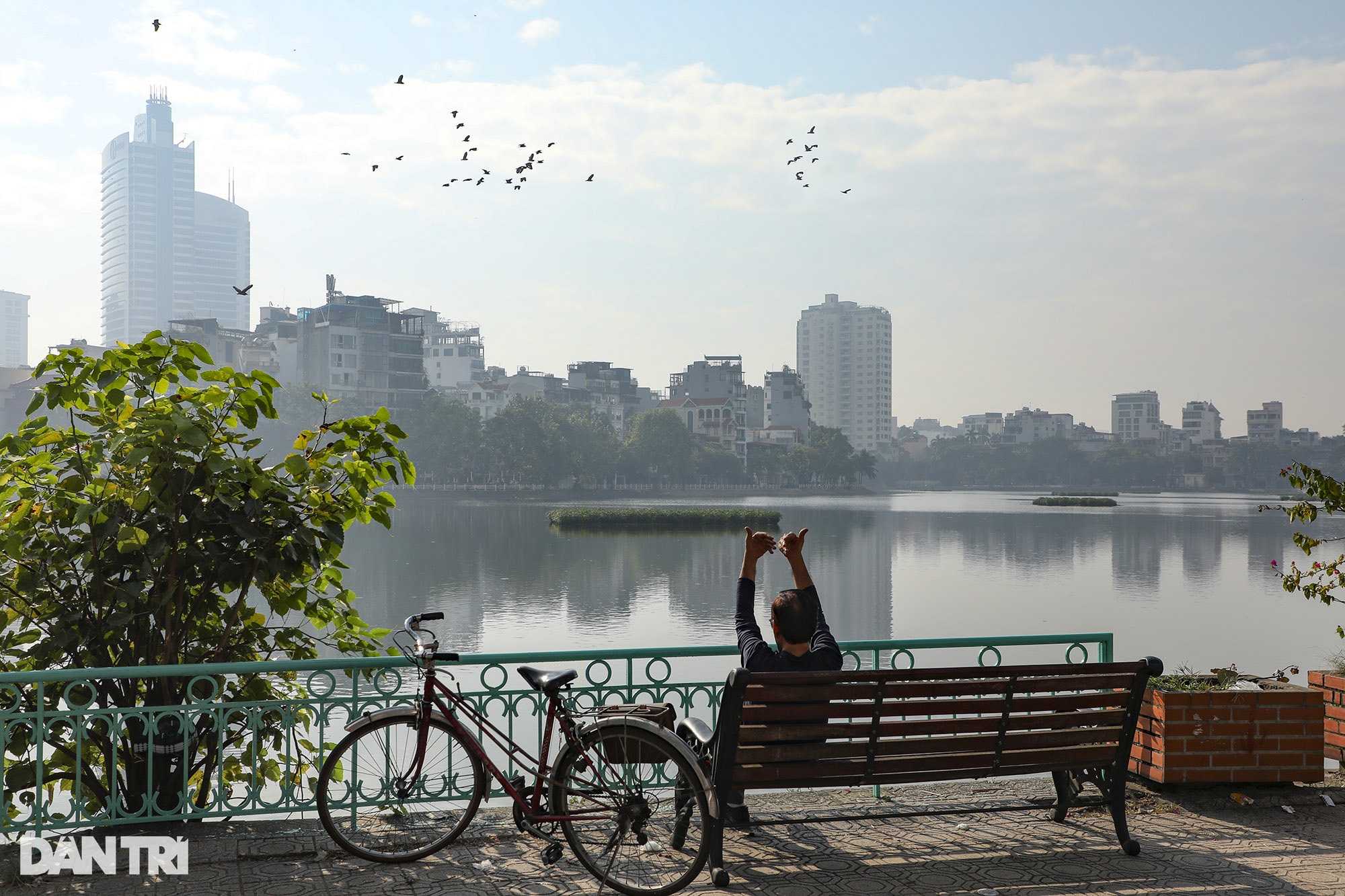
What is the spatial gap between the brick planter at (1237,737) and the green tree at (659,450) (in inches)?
4098

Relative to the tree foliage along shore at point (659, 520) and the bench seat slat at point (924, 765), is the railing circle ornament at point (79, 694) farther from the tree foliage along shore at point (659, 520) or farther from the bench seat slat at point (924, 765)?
the tree foliage along shore at point (659, 520)

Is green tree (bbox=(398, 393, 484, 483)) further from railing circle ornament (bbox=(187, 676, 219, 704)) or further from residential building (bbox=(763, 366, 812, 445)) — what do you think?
railing circle ornament (bbox=(187, 676, 219, 704))

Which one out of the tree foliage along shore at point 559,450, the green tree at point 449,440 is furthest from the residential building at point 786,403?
the green tree at point 449,440

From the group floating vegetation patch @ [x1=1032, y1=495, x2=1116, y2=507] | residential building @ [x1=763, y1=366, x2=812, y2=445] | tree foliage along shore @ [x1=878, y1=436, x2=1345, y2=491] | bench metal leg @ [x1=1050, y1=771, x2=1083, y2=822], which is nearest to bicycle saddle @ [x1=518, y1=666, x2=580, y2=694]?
bench metal leg @ [x1=1050, y1=771, x2=1083, y2=822]

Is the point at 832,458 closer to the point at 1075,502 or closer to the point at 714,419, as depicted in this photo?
the point at 714,419

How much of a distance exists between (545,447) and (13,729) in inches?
3528

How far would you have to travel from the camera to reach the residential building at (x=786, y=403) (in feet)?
527

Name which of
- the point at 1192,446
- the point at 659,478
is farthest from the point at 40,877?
the point at 1192,446

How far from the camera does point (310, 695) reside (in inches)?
187

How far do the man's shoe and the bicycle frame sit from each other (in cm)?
60

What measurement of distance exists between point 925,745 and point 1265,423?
726 ft

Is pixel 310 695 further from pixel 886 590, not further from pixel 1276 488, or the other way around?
pixel 1276 488

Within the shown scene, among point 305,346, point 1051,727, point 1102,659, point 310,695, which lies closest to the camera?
point 1051,727

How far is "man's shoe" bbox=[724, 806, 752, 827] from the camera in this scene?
413 cm
